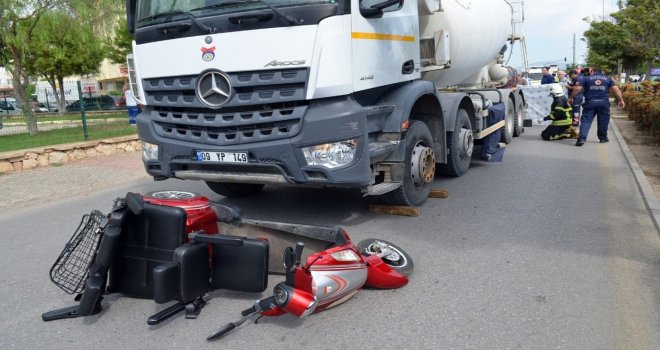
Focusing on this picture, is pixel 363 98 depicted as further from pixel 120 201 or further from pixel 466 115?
pixel 466 115

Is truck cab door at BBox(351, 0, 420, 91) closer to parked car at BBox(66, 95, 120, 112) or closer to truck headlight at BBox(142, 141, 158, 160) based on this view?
truck headlight at BBox(142, 141, 158, 160)

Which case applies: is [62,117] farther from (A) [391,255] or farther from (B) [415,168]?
(A) [391,255]

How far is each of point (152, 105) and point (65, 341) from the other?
2.55 m

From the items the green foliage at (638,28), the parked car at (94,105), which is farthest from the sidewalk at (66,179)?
the green foliage at (638,28)

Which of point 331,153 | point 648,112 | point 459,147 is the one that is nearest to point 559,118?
point 648,112

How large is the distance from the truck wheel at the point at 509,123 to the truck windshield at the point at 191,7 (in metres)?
7.35

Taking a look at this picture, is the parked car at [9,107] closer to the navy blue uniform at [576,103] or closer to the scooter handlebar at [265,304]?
the scooter handlebar at [265,304]

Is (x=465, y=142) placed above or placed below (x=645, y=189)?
→ above

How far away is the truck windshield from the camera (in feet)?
14.5

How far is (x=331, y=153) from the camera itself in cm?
452

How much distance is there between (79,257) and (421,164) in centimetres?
342

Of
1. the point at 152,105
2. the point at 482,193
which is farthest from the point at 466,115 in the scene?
the point at 152,105

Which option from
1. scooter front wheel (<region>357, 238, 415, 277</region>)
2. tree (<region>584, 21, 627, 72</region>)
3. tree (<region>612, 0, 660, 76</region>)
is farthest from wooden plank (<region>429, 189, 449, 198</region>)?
tree (<region>584, 21, 627, 72</region>)

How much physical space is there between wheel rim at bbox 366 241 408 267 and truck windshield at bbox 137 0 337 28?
6.64 ft
